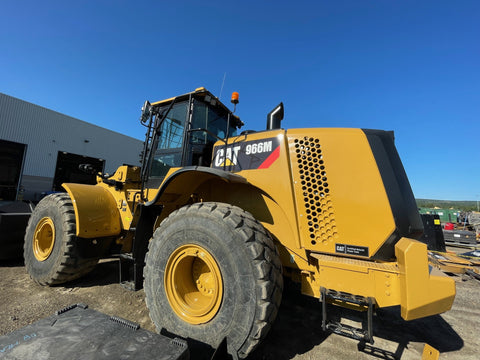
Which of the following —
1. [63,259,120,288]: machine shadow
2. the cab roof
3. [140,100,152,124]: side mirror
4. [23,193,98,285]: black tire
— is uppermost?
the cab roof

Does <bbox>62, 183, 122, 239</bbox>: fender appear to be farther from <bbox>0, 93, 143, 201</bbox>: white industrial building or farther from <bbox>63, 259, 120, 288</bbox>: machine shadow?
<bbox>0, 93, 143, 201</bbox>: white industrial building

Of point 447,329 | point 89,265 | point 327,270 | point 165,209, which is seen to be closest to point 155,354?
point 327,270

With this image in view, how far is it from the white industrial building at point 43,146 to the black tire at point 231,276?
16.1 metres

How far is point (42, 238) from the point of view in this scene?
4.15 m

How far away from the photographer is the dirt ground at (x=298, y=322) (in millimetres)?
2445

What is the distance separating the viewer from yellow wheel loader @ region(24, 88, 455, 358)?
6.38 feet

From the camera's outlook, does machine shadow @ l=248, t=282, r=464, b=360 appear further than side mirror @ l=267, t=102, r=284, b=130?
No

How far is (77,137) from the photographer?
19719mm

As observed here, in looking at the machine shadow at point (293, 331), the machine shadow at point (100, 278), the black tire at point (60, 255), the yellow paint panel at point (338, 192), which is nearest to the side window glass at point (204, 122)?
the yellow paint panel at point (338, 192)

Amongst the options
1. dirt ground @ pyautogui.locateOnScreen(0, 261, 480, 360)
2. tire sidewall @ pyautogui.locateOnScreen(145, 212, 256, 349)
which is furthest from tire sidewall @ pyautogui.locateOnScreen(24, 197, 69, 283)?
tire sidewall @ pyautogui.locateOnScreen(145, 212, 256, 349)

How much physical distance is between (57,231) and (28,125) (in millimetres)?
19163

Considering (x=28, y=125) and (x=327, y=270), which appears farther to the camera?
(x=28, y=125)

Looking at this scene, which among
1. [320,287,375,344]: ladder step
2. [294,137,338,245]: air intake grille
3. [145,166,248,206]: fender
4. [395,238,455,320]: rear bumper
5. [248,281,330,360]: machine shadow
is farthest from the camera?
[145,166,248,206]: fender

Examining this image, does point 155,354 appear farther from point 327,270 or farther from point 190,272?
point 327,270
